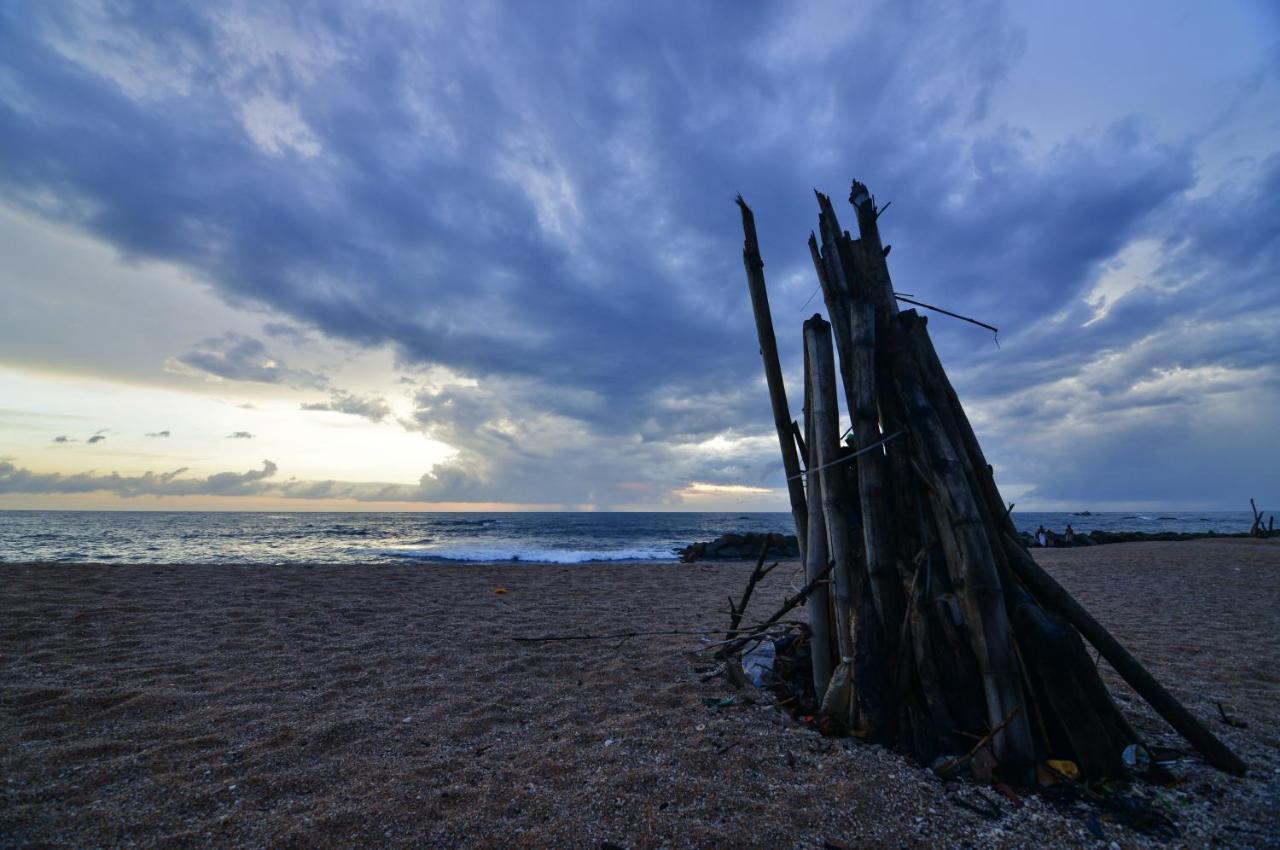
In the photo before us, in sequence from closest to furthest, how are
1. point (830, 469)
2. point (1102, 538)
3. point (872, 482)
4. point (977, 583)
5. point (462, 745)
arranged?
point (977, 583) < point (462, 745) < point (872, 482) < point (830, 469) < point (1102, 538)

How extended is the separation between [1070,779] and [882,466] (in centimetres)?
217

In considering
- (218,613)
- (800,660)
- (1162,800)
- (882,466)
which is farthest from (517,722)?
(218,613)

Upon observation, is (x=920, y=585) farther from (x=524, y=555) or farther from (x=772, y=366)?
(x=524, y=555)

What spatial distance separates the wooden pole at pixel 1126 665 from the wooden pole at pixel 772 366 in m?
1.69

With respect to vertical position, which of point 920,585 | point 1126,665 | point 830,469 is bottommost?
point 1126,665

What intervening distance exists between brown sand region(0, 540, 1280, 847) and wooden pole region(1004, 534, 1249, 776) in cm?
13

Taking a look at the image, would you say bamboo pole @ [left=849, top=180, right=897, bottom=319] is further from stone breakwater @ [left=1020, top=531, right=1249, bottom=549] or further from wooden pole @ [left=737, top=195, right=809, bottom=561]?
stone breakwater @ [left=1020, top=531, right=1249, bottom=549]

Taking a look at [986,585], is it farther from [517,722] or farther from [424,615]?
[424,615]

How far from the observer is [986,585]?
11.6ft

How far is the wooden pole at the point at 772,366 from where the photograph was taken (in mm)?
5164

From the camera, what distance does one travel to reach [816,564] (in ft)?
15.8

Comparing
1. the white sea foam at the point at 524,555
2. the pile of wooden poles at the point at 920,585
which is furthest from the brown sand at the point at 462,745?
the white sea foam at the point at 524,555

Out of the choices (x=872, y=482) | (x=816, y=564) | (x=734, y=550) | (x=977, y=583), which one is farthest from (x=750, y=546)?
(x=977, y=583)

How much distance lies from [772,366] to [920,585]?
2.33 meters
